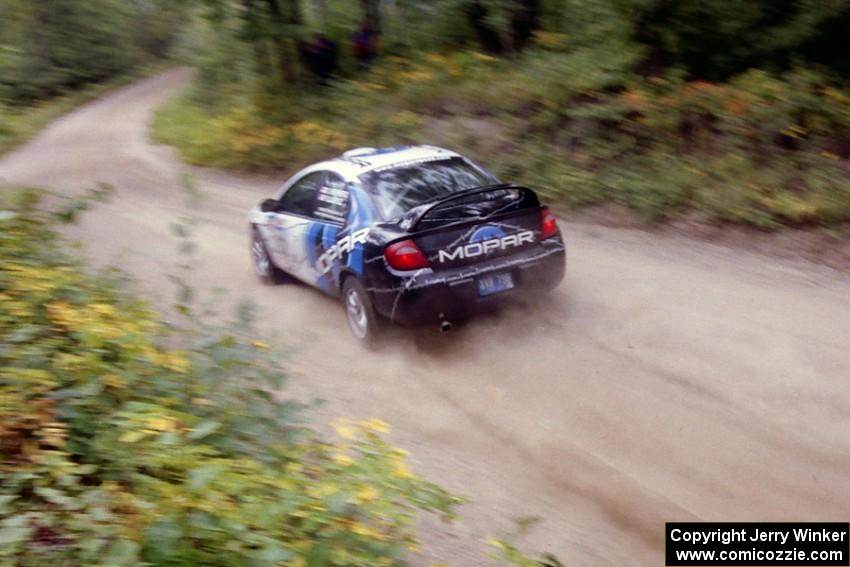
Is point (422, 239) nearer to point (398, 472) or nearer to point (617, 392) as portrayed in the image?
point (617, 392)

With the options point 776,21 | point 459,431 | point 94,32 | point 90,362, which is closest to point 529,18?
point 776,21

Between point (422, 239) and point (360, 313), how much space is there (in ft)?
3.50

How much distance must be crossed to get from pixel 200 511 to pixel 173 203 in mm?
11783

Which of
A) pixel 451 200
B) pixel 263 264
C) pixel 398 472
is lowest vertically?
pixel 263 264

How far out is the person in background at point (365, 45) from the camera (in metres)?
17.4

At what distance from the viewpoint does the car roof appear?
7.43m

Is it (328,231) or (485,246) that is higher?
(485,246)

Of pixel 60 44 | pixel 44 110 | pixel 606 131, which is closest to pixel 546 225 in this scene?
pixel 606 131

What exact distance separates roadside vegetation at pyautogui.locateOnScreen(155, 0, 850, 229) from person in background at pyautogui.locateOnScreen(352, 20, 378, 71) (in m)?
0.21

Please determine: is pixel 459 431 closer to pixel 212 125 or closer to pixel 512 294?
pixel 512 294

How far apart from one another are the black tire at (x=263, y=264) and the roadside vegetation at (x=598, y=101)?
415 centimetres

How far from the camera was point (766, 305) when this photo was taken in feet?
23.6

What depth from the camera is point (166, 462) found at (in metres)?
3.43

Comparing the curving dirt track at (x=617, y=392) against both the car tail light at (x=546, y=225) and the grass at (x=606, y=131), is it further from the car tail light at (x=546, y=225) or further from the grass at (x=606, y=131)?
the grass at (x=606, y=131)
